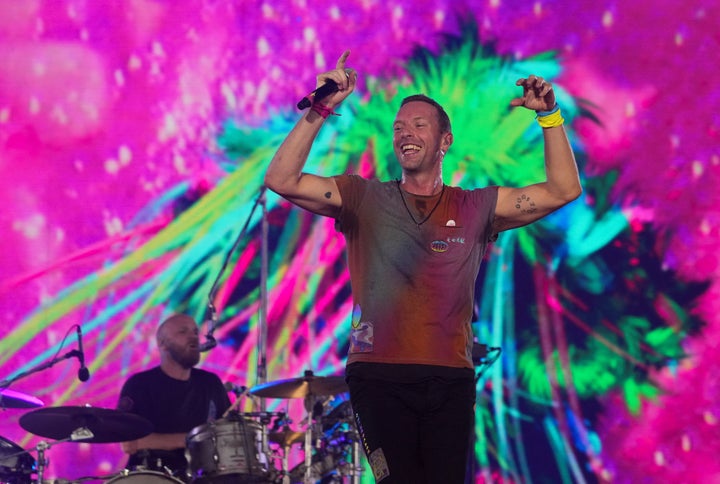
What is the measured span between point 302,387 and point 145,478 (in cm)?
94

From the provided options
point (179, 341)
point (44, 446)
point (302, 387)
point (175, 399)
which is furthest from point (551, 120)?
point (175, 399)

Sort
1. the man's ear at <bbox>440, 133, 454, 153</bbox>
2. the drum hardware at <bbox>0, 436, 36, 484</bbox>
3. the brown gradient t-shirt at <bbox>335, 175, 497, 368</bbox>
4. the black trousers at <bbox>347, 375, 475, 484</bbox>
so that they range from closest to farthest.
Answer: the black trousers at <bbox>347, 375, 475, 484</bbox>, the brown gradient t-shirt at <bbox>335, 175, 497, 368</bbox>, the man's ear at <bbox>440, 133, 454, 153</bbox>, the drum hardware at <bbox>0, 436, 36, 484</bbox>

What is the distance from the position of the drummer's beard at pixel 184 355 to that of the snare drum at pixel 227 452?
73 cm

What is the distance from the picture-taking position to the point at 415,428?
2898 millimetres

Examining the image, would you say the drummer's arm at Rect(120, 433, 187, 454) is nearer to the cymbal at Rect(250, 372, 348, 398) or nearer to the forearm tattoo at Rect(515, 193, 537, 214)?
the cymbal at Rect(250, 372, 348, 398)

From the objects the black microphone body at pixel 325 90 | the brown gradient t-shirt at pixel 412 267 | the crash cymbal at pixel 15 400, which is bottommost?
the brown gradient t-shirt at pixel 412 267

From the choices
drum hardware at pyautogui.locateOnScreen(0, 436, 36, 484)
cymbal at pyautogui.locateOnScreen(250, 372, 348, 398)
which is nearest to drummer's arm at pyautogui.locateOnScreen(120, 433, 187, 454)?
drum hardware at pyautogui.locateOnScreen(0, 436, 36, 484)

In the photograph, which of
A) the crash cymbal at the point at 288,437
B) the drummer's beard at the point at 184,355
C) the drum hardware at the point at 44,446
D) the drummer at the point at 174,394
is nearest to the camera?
the drum hardware at the point at 44,446

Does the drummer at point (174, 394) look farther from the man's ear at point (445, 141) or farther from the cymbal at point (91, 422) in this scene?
the man's ear at point (445, 141)

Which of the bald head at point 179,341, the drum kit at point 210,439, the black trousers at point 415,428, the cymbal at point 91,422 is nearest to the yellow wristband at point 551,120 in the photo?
the black trousers at point 415,428

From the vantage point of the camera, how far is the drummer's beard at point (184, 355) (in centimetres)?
616

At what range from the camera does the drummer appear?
19.5 ft

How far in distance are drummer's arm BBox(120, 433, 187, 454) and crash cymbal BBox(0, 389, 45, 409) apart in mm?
593

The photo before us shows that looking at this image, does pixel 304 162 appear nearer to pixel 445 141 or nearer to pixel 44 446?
pixel 445 141
